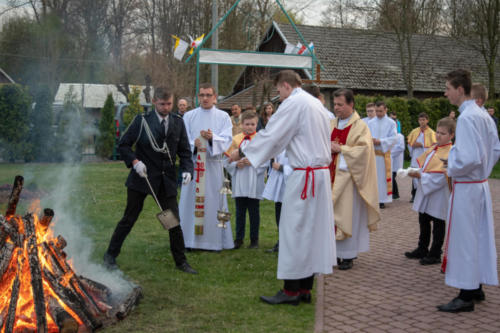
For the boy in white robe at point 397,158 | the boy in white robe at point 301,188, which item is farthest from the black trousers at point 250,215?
the boy in white robe at point 397,158

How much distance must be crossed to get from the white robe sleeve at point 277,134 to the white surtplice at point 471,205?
1536mm

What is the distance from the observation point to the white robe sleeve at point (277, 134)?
5.27 m

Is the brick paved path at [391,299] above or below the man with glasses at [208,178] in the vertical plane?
below

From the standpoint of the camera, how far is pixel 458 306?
5258 millimetres

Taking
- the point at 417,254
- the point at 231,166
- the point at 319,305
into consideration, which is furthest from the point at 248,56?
the point at 319,305

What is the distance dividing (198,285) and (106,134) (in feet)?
A: 60.1

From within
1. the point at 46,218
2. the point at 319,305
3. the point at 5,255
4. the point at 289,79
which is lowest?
the point at 319,305

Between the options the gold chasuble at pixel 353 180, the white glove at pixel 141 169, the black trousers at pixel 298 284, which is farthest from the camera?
the gold chasuble at pixel 353 180

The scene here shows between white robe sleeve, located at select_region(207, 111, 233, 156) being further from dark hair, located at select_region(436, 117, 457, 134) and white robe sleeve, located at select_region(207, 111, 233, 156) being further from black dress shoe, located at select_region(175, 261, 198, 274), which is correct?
dark hair, located at select_region(436, 117, 457, 134)

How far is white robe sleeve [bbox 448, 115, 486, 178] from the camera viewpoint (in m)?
5.13

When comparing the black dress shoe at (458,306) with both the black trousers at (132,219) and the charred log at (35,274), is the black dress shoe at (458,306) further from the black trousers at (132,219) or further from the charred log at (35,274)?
the charred log at (35,274)

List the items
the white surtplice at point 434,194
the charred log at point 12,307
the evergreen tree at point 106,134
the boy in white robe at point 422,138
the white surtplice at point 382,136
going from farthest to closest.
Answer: the evergreen tree at point 106,134 → the boy in white robe at point 422,138 → the white surtplice at point 382,136 → the white surtplice at point 434,194 → the charred log at point 12,307

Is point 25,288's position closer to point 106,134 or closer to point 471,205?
point 471,205

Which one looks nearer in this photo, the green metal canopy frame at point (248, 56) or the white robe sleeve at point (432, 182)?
the white robe sleeve at point (432, 182)
